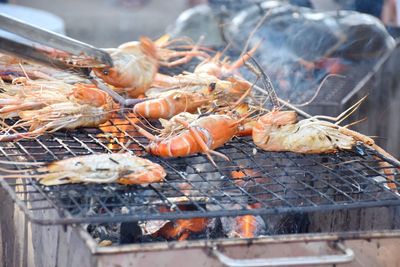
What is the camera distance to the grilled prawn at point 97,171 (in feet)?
11.8

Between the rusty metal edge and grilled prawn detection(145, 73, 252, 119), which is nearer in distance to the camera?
the rusty metal edge

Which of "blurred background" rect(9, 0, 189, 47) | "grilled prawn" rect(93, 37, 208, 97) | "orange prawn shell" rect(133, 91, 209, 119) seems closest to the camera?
"orange prawn shell" rect(133, 91, 209, 119)

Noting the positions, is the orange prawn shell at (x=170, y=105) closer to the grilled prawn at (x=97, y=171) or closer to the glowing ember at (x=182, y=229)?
the glowing ember at (x=182, y=229)

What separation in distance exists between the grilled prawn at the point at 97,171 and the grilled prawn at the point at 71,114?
61cm

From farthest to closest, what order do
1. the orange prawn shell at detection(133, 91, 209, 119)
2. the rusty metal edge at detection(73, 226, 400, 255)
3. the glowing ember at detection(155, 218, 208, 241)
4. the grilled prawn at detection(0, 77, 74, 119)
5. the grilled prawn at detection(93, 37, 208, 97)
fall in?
the grilled prawn at detection(93, 37, 208, 97) < the orange prawn shell at detection(133, 91, 209, 119) < the grilled prawn at detection(0, 77, 74, 119) < the glowing ember at detection(155, 218, 208, 241) < the rusty metal edge at detection(73, 226, 400, 255)

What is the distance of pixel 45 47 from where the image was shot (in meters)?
4.33

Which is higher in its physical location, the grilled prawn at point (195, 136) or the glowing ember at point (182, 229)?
the grilled prawn at point (195, 136)

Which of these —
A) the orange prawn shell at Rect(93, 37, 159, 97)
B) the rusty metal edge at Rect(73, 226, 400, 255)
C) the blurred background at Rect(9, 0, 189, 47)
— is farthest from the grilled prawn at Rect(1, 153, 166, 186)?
the blurred background at Rect(9, 0, 189, 47)

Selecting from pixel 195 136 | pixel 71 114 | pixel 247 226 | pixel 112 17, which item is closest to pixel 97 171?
pixel 195 136

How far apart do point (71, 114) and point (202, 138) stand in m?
0.88

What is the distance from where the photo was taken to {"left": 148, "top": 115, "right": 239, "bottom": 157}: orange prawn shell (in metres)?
4.18

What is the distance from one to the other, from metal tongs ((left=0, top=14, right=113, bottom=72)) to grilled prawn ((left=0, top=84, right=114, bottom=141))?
18 cm

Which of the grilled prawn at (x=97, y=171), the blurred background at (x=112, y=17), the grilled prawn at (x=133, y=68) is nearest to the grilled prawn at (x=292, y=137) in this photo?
the grilled prawn at (x=97, y=171)

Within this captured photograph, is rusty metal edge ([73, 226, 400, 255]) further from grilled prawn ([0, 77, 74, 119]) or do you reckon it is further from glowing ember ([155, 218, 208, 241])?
grilled prawn ([0, 77, 74, 119])
